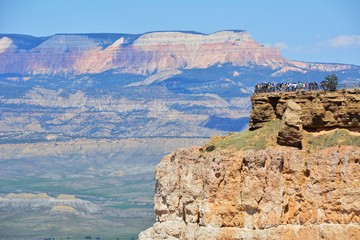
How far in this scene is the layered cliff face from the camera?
47469 millimetres

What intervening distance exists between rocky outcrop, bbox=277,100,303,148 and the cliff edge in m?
0.09

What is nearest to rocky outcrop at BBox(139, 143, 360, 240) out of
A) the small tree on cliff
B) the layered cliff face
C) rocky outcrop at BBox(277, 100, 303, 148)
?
the layered cliff face

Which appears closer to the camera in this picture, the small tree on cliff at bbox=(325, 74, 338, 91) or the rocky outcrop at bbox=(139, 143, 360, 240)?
the rocky outcrop at bbox=(139, 143, 360, 240)

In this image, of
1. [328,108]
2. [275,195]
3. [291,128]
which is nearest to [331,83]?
[328,108]

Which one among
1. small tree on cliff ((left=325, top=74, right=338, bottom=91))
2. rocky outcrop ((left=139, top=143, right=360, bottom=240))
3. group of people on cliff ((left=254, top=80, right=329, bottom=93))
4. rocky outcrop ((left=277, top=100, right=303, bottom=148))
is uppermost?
small tree on cliff ((left=325, top=74, right=338, bottom=91))

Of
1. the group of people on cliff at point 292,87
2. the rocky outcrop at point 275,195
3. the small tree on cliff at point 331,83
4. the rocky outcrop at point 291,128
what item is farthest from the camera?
the group of people on cliff at point 292,87

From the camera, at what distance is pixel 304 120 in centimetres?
5112

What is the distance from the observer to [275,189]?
48469mm

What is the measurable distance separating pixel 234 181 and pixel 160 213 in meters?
5.70

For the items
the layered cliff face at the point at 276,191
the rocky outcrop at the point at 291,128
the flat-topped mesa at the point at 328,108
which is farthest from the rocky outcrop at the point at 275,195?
the flat-topped mesa at the point at 328,108

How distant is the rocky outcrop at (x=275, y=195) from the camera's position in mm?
47438

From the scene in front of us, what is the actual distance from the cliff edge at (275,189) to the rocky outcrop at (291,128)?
0.09 metres

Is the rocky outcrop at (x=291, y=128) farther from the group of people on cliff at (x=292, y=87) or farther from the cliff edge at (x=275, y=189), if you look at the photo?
the group of people on cliff at (x=292, y=87)

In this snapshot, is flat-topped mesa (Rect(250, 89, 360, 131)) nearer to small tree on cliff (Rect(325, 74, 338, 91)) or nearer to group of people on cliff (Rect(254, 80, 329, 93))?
small tree on cliff (Rect(325, 74, 338, 91))
